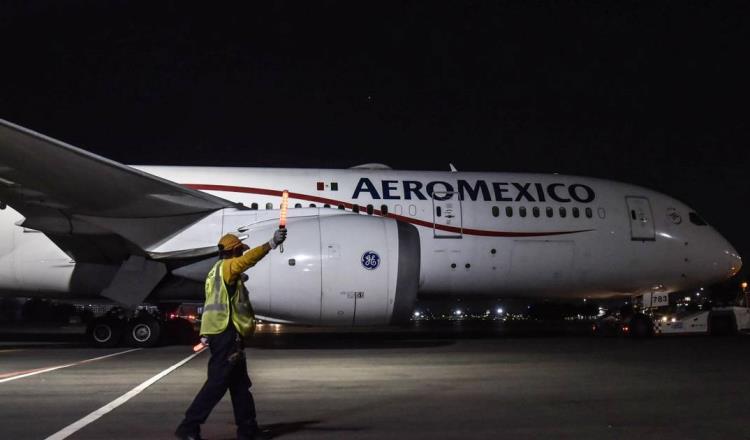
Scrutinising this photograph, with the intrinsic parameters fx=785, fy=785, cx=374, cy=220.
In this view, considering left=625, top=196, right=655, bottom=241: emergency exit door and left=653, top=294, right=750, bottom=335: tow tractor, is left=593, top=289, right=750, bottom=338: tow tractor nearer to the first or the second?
left=653, top=294, right=750, bottom=335: tow tractor

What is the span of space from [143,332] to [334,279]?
501 cm

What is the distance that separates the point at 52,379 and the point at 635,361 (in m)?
8.22

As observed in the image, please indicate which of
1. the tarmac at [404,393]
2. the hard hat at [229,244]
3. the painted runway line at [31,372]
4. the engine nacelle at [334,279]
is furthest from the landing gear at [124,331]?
the hard hat at [229,244]

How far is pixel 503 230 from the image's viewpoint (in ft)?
55.7

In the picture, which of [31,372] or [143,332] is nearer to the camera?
[31,372]

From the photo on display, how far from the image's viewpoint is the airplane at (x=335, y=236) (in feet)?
40.2

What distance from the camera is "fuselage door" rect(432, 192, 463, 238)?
54.4ft

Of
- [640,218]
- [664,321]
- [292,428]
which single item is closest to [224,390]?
[292,428]

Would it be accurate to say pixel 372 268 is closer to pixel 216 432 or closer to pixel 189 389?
pixel 189 389

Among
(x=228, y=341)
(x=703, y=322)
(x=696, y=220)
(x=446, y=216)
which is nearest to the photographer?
(x=228, y=341)

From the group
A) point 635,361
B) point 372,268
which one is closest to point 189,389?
point 372,268

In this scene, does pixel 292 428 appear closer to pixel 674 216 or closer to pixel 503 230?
pixel 503 230

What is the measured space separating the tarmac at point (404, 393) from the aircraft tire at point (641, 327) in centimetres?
Answer: 390

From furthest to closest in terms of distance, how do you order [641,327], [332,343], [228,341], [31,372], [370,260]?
[641,327]
[332,343]
[370,260]
[31,372]
[228,341]
